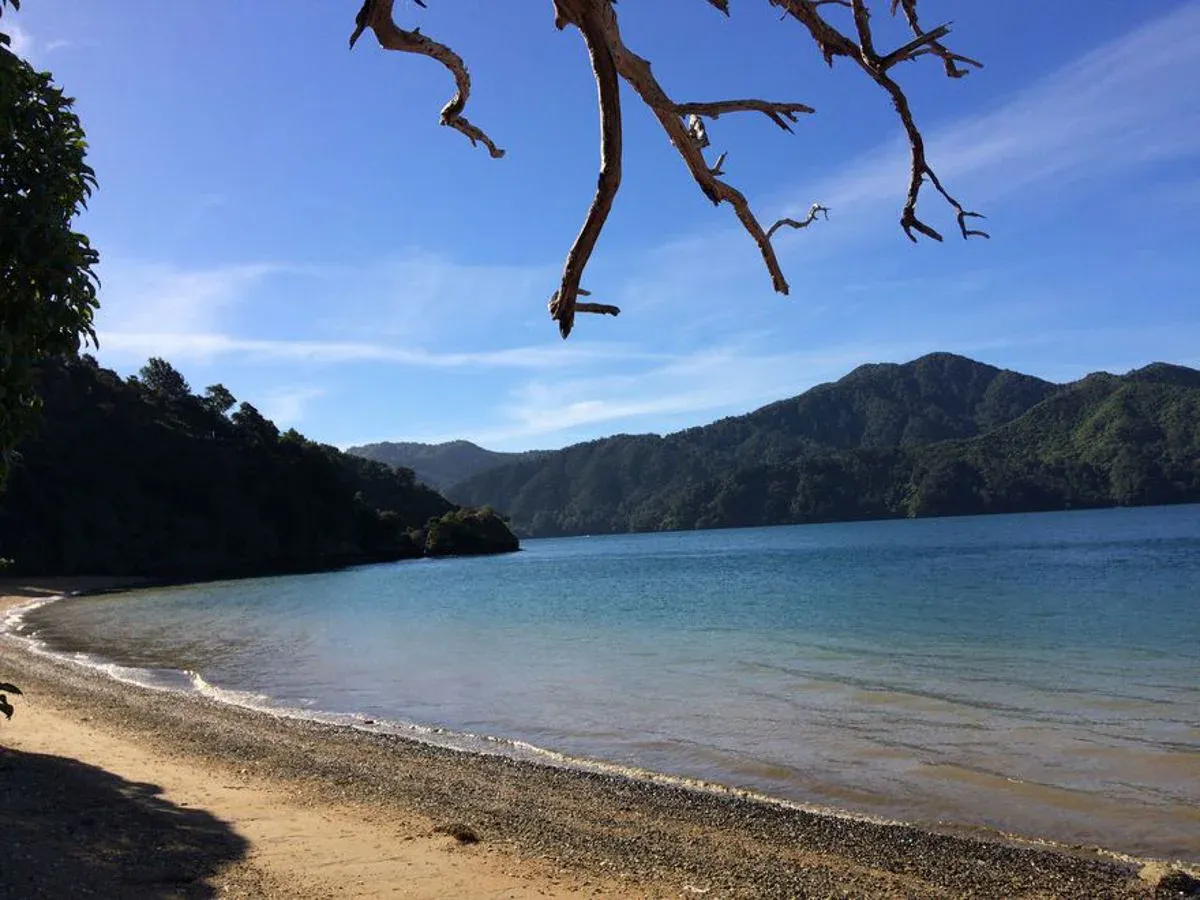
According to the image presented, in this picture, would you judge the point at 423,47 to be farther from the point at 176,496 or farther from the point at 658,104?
the point at 176,496

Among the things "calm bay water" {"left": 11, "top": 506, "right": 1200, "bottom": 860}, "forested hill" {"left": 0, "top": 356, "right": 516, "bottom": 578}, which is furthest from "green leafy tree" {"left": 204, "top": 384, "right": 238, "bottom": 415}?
"calm bay water" {"left": 11, "top": 506, "right": 1200, "bottom": 860}

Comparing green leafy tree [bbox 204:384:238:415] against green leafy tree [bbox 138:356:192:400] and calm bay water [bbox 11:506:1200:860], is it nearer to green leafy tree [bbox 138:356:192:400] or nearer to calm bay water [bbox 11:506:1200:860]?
green leafy tree [bbox 138:356:192:400]

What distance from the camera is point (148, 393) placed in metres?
81.2

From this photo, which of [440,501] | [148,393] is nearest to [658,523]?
[440,501]

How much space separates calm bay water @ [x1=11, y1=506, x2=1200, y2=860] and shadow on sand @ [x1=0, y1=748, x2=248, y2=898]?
4.74 metres

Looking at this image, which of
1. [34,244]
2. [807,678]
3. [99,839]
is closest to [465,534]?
[807,678]

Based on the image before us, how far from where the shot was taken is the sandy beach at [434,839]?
562 centimetres

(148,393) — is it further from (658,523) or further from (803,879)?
(658,523)

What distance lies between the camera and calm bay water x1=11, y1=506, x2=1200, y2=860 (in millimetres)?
9023

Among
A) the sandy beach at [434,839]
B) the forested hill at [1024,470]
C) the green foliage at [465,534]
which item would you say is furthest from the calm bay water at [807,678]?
the forested hill at [1024,470]

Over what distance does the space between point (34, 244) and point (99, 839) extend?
13.3 feet

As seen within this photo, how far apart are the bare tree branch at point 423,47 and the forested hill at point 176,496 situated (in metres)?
56.7

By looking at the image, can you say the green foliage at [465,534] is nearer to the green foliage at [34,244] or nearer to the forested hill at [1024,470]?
the forested hill at [1024,470]

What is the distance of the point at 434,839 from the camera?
6742 millimetres
